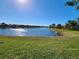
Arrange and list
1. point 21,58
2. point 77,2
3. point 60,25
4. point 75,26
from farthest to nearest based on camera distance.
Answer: point 60,25 < point 75,26 < point 77,2 < point 21,58

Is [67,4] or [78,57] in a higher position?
[67,4]

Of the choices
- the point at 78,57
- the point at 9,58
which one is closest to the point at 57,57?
the point at 78,57

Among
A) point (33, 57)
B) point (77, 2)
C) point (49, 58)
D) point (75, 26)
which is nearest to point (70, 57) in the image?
point (49, 58)

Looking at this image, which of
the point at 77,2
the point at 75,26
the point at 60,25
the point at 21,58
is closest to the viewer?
the point at 21,58

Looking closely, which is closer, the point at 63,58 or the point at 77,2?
the point at 63,58

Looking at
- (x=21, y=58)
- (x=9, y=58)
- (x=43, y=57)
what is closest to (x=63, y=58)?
(x=43, y=57)

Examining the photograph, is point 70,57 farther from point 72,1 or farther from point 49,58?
point 72,1

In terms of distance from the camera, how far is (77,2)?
75.4 ft

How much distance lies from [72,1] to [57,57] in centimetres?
1358

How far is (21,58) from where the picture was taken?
1092 cm

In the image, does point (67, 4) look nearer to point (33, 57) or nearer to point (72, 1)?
point (72, 1)

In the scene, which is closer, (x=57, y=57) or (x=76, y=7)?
(x=57, y=57)

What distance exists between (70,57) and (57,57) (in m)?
0.87

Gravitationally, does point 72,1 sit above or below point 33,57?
above
